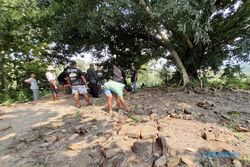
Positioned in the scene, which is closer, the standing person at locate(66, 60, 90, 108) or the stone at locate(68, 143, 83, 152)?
the stone at locate(68, 143, 83, 152)

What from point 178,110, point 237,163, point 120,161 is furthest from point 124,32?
point 237,163

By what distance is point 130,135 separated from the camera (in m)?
6.24

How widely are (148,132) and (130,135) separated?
0.39 m

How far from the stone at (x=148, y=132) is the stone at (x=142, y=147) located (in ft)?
1.22

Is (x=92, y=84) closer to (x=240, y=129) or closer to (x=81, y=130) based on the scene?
(x=81, y=130)

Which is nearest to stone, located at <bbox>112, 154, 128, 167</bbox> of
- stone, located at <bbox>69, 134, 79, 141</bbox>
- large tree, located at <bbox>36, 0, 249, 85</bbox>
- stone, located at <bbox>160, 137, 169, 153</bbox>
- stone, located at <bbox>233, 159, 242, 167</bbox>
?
stone, located at <bbox>160, 137, 169, 153</bbox>

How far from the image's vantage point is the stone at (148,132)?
6.10m

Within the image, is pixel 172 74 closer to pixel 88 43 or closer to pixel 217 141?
pixel 88 43

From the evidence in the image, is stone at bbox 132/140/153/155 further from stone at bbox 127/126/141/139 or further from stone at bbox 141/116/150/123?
stone at bbox 141/116/150/123

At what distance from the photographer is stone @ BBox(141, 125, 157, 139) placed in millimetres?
6102

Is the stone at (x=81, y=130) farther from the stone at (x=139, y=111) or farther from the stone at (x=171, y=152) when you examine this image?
the stone at (x=171, y=152)

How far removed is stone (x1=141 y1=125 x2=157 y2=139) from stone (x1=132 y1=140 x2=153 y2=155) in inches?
14.6

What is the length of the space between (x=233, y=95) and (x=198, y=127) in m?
5.04

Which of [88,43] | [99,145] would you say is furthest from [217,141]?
[88,43]
